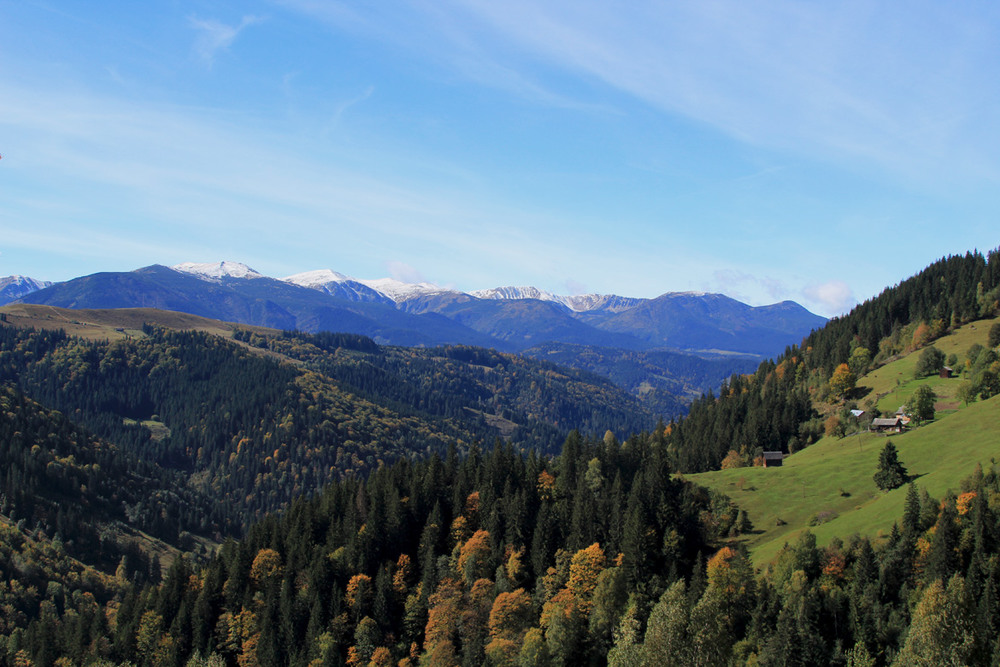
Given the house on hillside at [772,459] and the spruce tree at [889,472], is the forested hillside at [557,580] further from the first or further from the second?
the spruce tree at [889,472]

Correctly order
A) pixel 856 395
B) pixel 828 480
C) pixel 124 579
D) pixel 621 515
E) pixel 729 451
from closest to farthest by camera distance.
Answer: pixel 621 515 → pixel 828 480 → pixel 729 451 → pixel 856 395 → pixel 124 579

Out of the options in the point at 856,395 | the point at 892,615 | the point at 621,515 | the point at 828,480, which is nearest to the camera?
the point at 892,615

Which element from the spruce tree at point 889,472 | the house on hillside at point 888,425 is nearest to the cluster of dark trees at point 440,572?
the spruce tree at point 889,472

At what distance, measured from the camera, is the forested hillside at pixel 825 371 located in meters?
151

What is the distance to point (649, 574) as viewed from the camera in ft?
318

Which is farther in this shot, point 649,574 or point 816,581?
point 649,574

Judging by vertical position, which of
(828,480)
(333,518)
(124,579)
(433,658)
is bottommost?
(124,579)

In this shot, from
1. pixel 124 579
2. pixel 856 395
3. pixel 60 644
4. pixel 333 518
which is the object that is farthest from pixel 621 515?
pixel 124 579

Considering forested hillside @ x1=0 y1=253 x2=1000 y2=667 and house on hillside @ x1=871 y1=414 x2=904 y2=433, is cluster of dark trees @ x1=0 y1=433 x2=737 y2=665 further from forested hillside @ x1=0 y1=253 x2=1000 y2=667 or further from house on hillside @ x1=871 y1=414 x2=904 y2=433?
house on hillside @ x1=871 y1=414 x2=904 y2=433

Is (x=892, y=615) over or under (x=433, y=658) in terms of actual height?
over

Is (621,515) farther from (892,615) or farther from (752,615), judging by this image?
(892,615)

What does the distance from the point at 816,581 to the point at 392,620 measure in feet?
203

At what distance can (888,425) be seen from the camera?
13238 centimetres

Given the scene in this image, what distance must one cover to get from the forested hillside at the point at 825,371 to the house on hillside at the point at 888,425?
55.6 ft
